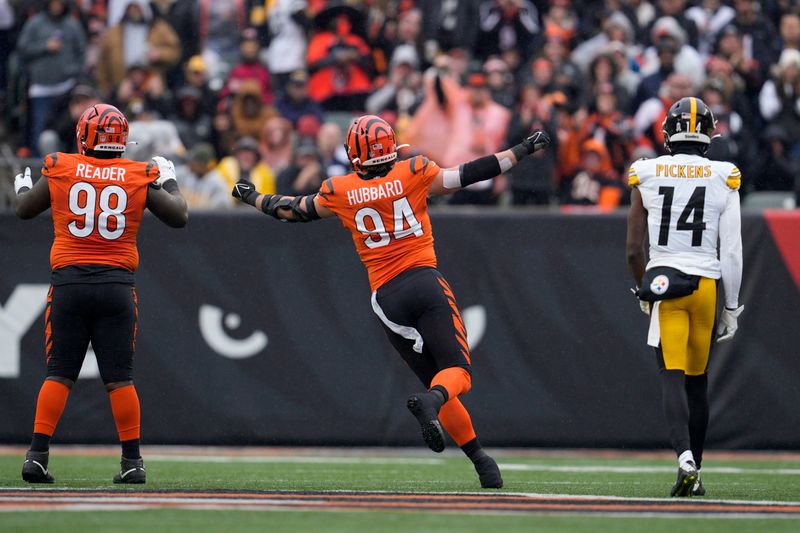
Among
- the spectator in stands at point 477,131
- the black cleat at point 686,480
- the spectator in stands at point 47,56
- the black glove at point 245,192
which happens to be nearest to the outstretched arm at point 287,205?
the black glove at point 245,192

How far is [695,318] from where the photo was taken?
8078 millimetres

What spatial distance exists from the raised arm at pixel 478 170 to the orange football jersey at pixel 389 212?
6 centimetres

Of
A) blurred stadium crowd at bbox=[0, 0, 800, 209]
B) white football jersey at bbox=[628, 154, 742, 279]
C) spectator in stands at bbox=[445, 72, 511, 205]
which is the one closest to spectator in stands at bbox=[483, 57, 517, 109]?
blurred stadium crowd at bbox=[0, 0, 800, 209]

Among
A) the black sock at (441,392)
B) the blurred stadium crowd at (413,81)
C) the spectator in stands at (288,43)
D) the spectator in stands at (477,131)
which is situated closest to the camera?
the black sock at (441,392)

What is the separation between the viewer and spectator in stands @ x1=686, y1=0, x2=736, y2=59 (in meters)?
17.2

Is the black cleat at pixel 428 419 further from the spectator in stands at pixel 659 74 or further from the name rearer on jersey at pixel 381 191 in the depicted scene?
the spectator in stands at pixel 659 74

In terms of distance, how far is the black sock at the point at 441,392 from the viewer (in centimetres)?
781

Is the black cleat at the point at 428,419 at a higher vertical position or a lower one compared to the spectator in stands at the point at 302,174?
lower

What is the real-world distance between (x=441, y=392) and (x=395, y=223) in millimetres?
1039

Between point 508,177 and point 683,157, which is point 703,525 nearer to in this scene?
point 683,157

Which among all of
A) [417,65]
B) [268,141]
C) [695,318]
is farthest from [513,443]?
[417,65]

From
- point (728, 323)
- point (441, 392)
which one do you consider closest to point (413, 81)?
point (728, 323)

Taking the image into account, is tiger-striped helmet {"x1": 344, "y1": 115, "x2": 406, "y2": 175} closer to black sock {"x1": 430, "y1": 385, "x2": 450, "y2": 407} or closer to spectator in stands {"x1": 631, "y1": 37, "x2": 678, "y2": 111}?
black sock {"x1": 430, "y1": 385, "x2": 450, "y2": 407}

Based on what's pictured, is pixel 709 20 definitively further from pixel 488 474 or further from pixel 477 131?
pixel 488 474
